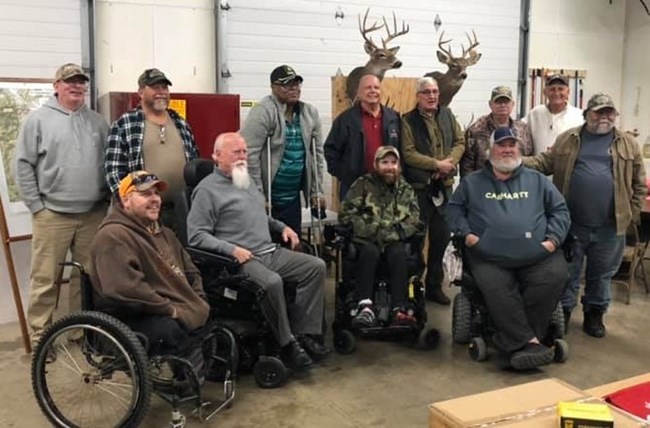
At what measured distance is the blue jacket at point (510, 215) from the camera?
11.7 ft

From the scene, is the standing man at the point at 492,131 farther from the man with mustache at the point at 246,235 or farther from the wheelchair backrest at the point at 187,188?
the wheelchair backrest at the point at 187,188

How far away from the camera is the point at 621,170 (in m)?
3.93

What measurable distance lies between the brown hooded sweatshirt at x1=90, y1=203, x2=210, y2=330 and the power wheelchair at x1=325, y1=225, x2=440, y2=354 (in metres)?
1.04

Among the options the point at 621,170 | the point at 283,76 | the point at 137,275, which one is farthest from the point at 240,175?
the point at 621,170

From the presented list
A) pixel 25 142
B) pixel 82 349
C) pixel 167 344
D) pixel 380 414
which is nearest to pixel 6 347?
pixel 25 142

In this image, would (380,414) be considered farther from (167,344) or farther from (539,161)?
(539,161)

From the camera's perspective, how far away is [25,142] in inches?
141

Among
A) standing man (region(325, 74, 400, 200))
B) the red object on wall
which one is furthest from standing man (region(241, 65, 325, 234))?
the red object on wall

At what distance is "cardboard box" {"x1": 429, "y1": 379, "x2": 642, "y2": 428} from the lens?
1975 mm

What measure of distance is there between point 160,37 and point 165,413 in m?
2.88

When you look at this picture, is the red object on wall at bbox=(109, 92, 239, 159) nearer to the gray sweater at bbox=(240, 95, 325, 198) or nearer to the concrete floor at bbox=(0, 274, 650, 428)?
the gray sweater at bbox=(240, 95, 325, 198)

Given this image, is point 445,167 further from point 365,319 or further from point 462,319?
point 365,319

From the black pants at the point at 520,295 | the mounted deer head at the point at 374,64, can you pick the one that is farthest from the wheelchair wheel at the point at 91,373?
the mounted deer head at the point at 374,64

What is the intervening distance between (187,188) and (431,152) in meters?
1.65
